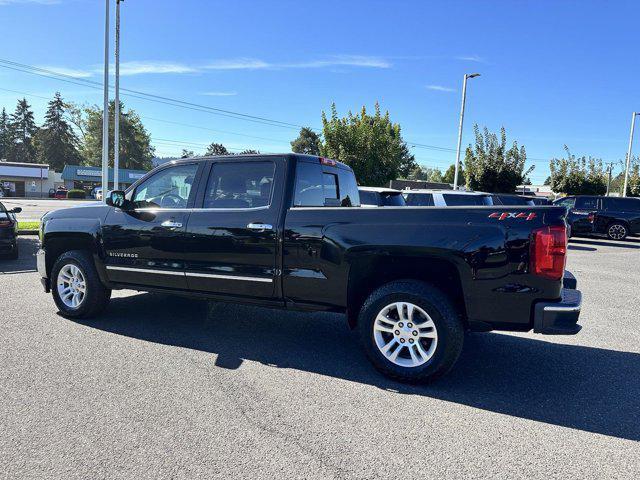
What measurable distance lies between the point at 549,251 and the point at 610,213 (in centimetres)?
1796

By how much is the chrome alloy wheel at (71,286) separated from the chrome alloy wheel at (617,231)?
64.2 feet

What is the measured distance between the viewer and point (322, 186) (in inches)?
A: 196

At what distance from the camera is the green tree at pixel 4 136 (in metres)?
113

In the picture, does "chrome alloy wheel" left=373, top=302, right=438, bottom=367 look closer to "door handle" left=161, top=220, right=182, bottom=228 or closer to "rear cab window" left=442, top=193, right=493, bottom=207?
"door handle" left=161, top=220, right=182, bottom=228

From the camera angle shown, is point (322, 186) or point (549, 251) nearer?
point (549, 251)

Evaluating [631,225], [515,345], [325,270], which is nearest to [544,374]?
[515,345]

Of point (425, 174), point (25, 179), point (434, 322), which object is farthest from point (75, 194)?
point (425, 174)

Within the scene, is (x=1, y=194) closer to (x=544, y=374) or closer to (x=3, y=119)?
(x=544, y=374)

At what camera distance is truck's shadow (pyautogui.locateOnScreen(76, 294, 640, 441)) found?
141 inches

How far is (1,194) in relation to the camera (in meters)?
55.9

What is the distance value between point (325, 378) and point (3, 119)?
148 m

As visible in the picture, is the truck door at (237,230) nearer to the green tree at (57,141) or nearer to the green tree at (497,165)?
the green tree at (497,165)

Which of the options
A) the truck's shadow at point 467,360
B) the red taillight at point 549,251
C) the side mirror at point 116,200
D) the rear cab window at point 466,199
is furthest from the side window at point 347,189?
the rear cab window at point 466,199

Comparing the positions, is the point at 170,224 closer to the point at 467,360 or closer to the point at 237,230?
the point at 237,230
